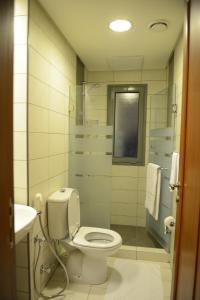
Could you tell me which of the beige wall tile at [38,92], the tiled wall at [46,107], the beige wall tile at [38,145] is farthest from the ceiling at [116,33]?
the beige wall tile at [38,145]

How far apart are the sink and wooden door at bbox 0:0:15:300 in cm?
42

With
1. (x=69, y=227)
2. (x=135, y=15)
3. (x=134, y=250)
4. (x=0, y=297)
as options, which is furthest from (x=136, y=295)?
(x=135, y=15)

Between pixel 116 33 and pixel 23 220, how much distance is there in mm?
1871

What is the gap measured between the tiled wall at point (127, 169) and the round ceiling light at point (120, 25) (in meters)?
1.05

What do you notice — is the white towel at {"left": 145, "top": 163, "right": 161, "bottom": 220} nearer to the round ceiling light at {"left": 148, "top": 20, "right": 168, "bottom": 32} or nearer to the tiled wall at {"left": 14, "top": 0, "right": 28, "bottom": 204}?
the round ceiling light at {"left": 148, "top": 20, "right": 168, "bottom": 32}

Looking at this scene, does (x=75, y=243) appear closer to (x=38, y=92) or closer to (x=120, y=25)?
(x=38, y=92)

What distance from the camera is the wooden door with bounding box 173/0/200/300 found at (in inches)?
39.5

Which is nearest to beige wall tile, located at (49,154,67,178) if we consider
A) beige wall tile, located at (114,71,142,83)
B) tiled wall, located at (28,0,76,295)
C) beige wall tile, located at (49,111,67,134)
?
tiled wall, located at (28,0,76,295)

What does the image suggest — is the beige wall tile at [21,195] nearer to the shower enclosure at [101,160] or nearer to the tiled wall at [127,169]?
the shower enclosure at [101,160]

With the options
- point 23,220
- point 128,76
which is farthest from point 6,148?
point 128,76

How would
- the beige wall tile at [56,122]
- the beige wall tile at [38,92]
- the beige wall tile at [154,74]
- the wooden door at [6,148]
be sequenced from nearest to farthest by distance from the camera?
the wooden door at [6,148] → the beige wall tile at [38,92] → the beige wall tile at [56,122] → the beige wall tile at [154,74]

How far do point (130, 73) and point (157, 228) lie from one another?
2141mm

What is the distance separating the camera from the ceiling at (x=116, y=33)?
1.73m

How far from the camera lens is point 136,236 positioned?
3.04m
